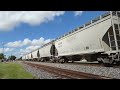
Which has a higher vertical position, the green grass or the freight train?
the freight train

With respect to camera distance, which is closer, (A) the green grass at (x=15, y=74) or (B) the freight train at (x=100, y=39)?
(B) the freight train at (x=100, y=39)

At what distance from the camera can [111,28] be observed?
54.2 ft

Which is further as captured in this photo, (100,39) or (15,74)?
(15,74)

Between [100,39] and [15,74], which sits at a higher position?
[100,39]

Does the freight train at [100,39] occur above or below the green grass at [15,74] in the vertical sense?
above

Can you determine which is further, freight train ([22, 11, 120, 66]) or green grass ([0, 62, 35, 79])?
green grass ([0, 62, 35, 79])

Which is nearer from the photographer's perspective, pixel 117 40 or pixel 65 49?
pixel 117 40
